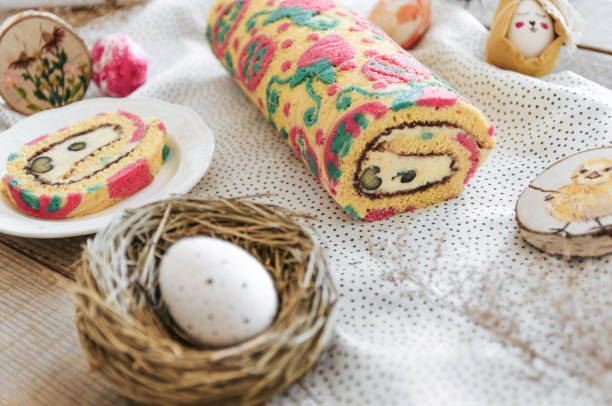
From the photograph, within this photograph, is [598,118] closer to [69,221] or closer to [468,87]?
[468,87]

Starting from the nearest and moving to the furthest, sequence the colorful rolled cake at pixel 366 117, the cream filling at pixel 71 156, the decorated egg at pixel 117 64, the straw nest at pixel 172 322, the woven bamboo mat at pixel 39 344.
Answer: the straw nest at pixel 172 322 → the woven bamboo mat at pixel 39 344 → the colorful rolled cake at pixel 366 117 → the cream filling at pixel 71 156 → the decorated egg at pixel 117 64

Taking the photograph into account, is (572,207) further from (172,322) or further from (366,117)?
(172,322)

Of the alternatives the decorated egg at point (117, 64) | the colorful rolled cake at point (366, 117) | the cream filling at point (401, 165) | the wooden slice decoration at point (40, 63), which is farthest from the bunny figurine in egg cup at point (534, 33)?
the wooden slice decoration at point (40, 63)

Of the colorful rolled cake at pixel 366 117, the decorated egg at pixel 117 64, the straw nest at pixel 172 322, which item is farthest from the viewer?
the decorated egg at pixel 117 64

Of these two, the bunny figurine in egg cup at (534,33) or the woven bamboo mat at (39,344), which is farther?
the bunny figurine in egg cup at (534,33)

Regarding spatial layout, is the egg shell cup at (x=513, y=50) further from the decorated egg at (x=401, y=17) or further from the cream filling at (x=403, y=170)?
the cream filling at (x=403, y=170)

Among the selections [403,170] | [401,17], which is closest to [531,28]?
[401,17]

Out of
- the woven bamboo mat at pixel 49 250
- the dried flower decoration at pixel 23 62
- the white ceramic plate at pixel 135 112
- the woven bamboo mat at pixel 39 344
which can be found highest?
the dried flower decoration at pixel 23 62
